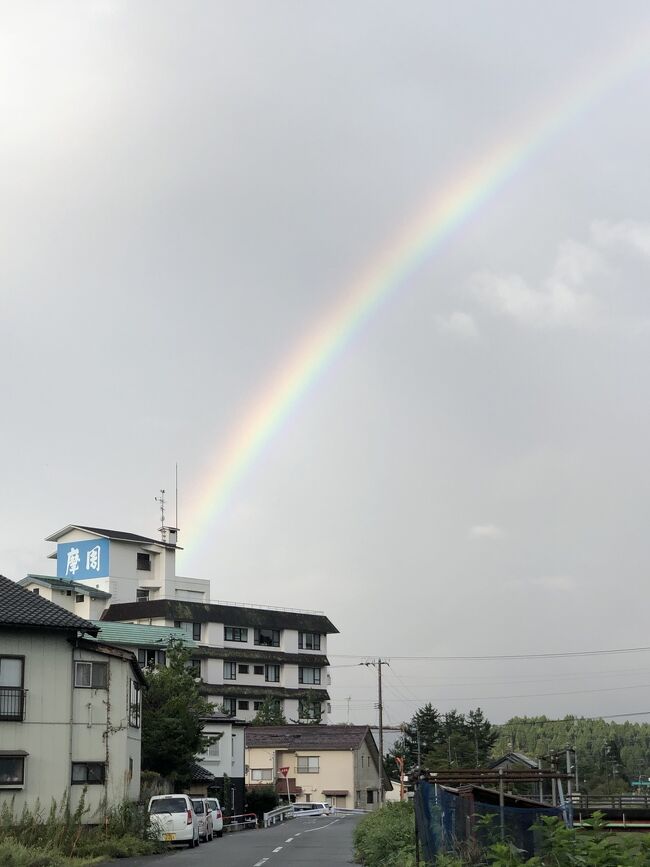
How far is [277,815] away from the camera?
60844 mm

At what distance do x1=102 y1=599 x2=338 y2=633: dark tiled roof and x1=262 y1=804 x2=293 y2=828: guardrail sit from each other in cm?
2641

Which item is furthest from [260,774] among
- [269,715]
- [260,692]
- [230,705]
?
[260,692]

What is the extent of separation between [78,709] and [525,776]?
65.9ft

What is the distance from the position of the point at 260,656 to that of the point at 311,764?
1467cm

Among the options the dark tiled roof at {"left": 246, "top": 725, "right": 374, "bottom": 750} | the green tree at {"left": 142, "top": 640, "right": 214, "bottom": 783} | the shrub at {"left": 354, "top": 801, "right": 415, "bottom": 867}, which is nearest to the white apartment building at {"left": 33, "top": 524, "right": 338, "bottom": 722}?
the dark tiled roof at {"left": 246, "top": 725, "right": 374, "bottom": 750}

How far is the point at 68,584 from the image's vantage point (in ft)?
294

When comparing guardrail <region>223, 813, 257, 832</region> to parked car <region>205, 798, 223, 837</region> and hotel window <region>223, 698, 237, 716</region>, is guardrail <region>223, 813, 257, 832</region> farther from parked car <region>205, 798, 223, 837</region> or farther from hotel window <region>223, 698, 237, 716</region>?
hotel window <region>223, 698, 237, 716</region>

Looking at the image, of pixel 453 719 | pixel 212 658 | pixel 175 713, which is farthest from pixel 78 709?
pixel 453 719

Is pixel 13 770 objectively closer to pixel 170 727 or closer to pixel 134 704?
pixel 134 704

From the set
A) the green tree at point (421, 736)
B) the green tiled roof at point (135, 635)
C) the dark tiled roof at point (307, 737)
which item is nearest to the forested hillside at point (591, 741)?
the green tree at point (421, 736)

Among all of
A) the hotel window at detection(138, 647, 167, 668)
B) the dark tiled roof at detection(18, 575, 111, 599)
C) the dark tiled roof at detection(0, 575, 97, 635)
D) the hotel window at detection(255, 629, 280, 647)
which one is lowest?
the hotel window at detection(138, 647, 167, 668)

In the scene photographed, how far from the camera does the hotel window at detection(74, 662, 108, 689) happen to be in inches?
1289

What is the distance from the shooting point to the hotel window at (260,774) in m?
79.8

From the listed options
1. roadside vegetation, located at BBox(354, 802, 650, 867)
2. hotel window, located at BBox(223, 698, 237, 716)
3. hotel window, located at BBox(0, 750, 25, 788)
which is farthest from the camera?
hotel window, located at BBox(223, 698, 237, 716)
